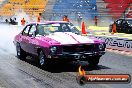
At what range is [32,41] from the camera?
38.0 ft

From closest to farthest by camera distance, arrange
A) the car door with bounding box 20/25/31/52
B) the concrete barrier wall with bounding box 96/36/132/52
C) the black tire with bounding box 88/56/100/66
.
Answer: the black tire with bounding box 88/56/100/66
the car door with bounding box 20/25/31/52
the concrete barrier wall with bounding box 96/36/132/52

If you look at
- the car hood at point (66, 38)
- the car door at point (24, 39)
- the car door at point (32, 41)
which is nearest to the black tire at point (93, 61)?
the car hood at point (66, 38)

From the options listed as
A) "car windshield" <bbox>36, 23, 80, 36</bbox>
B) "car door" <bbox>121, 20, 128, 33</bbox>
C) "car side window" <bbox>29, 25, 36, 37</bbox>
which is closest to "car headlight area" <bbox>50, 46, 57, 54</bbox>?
"car windshield" <bbox>36, 23, 80, 36</bbox>

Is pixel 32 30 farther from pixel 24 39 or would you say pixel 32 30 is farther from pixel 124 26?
pixel 124 26

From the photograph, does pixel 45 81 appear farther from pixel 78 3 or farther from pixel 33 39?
pixel 78 3

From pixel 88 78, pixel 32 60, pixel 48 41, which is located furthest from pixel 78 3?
pixel 88 78

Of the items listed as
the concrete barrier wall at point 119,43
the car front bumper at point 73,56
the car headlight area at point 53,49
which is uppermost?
the car headlight area at point 53,49

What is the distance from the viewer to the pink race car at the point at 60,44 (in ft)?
33.6

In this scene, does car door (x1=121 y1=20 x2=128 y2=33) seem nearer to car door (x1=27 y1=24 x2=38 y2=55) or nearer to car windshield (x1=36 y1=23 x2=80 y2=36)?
car windshield (x1=36 y1=23 x2=80 y2=36)

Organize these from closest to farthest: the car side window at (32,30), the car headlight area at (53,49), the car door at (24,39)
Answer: the car headlight area at (53,49), the car side window at (32,30), the car door at (24,39)

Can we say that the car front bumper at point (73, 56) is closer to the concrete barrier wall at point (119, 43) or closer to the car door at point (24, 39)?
the car door at point (24, 39)

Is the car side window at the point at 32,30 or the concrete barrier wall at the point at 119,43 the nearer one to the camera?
the car side window at the point at 32,30

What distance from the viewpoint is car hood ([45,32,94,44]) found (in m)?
10.3

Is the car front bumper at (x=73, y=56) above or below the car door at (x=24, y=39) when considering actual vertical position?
below
